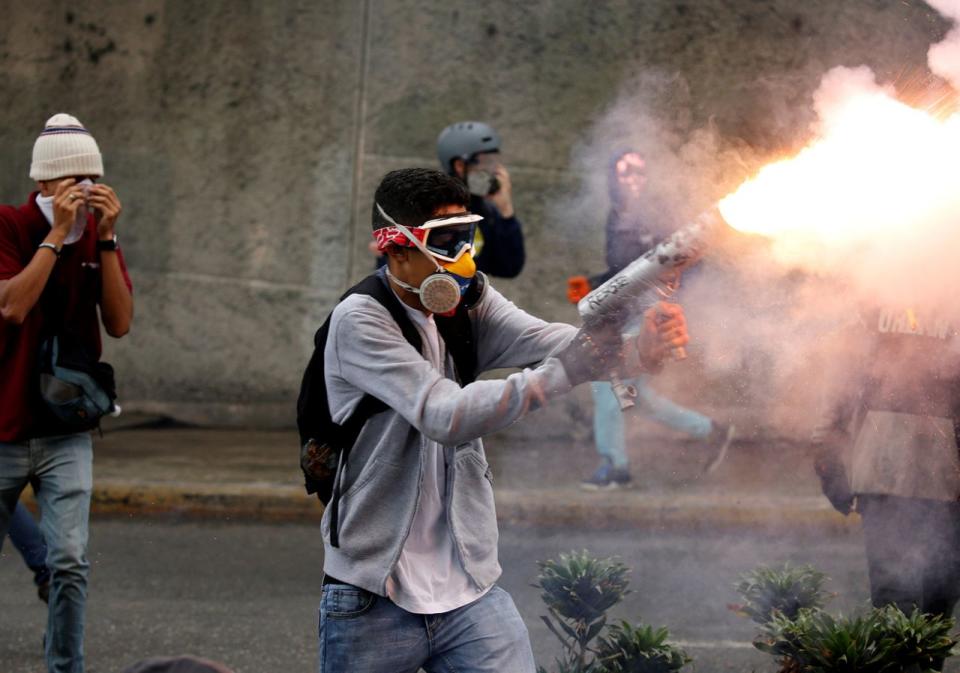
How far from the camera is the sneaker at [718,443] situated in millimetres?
8938

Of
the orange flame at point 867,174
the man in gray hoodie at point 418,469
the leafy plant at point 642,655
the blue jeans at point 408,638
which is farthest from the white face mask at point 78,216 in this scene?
the orange flame at point 867,174

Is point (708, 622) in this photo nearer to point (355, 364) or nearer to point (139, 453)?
point (355, 364)

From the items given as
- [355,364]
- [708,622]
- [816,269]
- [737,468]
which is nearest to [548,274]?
[737,468]

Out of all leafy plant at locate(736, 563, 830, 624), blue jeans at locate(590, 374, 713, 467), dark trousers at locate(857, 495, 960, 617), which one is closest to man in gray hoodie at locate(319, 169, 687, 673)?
leafy plant at locate(736, 563, 830, 624)

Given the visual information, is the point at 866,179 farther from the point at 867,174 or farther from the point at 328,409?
the point at 328,409

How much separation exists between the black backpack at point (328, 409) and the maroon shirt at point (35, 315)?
70.1 inches

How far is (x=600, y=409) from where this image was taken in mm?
8453

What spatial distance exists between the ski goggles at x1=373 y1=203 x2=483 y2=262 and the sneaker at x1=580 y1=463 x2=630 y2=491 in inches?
207

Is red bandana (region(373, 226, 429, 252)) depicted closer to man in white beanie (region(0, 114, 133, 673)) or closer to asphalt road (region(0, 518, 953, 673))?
man in white beanie (region(0, 114, 133, 673))

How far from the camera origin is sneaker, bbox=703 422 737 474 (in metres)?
8.94

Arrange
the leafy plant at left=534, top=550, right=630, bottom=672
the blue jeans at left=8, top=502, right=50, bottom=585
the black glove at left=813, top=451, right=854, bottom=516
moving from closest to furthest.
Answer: the leafy plant at left=534, top=550, right=630, bottom=672 → the black glove at left=813, top=451, right=854, bottom=516 → the blue jeans at left=8, top=502, right=50, bottom=585

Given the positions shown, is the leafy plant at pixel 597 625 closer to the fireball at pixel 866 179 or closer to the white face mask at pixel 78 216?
the fireball at pixel 866 179

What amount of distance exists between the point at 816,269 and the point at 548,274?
20.3 feet

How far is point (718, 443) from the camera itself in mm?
9031
